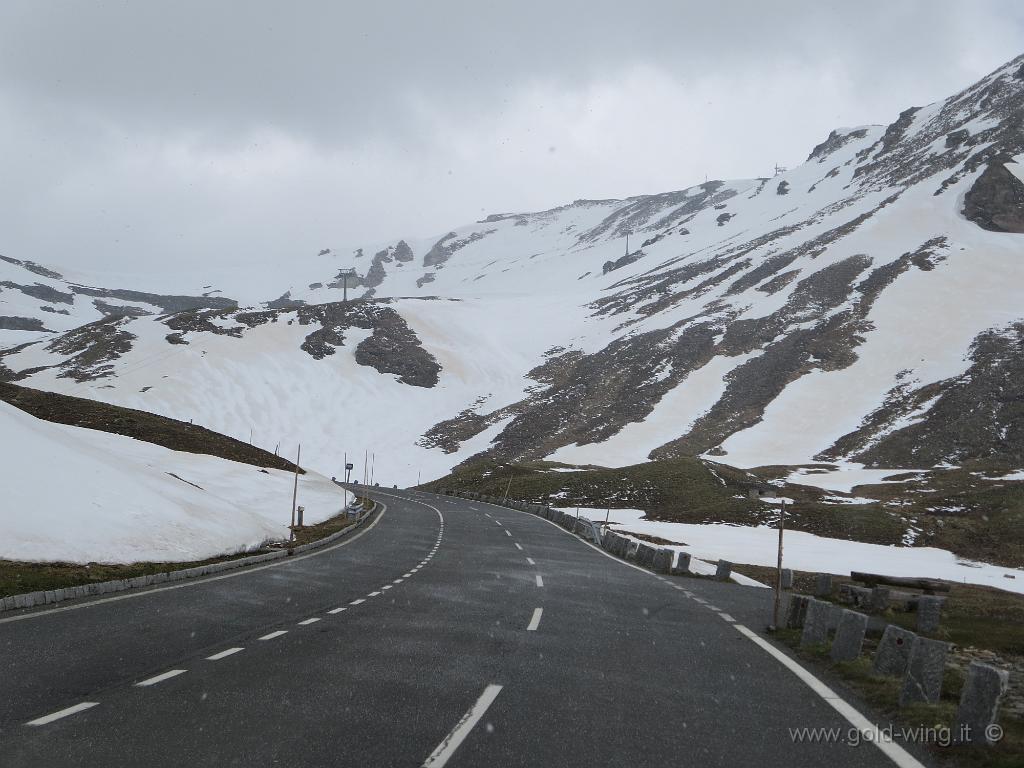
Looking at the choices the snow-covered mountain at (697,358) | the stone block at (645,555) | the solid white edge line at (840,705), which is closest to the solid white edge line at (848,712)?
the solid white edge line at (840,705)

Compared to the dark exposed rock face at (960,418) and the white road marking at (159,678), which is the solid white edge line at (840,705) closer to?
the white road marking at (159,678)

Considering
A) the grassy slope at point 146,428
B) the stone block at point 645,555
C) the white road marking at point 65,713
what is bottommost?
the stone block at point 645,555

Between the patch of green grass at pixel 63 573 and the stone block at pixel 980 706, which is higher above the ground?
the stone block at pixel 980 706

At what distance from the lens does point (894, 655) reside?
30.5ft

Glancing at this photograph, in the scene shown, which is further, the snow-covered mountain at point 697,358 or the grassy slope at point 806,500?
the snow-covered mountain at point 697,358

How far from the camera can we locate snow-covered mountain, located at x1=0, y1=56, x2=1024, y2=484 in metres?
77.3

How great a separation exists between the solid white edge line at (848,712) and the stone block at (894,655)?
2.78ft

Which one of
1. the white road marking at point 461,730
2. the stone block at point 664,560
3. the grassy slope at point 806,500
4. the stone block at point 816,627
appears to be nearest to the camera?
the white road marking at point 461,730

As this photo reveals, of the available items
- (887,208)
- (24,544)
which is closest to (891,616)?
(24,544)

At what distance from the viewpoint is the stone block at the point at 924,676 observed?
788 cm

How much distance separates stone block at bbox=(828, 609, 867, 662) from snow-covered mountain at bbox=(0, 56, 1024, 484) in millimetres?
57025

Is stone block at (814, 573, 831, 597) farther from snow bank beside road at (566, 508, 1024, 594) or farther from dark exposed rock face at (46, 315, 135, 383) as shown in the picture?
dark exposed rock face at (46, 315, 135, 383)

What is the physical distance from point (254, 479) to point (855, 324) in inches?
3071

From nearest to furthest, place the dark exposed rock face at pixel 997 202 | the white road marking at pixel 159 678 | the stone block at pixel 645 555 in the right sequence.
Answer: the white road marking at pixel 159 678, the stone block at pixel 645 555, the dark exposed rock face at pixel 997 202
